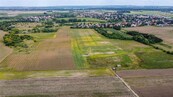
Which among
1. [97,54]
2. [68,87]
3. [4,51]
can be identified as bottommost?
[4,51]

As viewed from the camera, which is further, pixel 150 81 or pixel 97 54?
pixel 97 54

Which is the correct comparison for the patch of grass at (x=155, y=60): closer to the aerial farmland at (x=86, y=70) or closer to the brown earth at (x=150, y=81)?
the aerial farmland at (x=86, y=70)

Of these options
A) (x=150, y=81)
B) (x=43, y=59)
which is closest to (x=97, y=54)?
(x=43, y=59)

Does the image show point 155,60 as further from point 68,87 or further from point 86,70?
point 68,87

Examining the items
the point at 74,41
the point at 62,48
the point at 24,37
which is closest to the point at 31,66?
the point at 62,48

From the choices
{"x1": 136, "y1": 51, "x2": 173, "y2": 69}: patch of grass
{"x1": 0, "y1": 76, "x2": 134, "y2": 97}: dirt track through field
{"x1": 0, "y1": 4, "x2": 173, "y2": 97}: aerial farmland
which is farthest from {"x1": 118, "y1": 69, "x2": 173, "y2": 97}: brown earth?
{"x1": 136, "y1": 51, "x2": 173, "y2": 69}: patch of grass

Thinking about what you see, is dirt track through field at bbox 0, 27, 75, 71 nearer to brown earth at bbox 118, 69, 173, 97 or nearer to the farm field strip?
the farm field strip

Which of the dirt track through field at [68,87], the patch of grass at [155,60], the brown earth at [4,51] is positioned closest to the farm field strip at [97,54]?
the patch of grass at [155,60]
